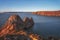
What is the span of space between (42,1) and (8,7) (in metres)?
1.10

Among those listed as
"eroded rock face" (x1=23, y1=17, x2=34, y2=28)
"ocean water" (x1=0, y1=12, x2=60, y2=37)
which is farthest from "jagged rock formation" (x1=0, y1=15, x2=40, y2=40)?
"ocean water" (x1=0, y1=12, x2=60, y2=37)

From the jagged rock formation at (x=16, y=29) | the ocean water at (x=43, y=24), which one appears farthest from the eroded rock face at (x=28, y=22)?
the ocean water at (x=43, y=24)

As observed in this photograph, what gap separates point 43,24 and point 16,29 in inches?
38.2

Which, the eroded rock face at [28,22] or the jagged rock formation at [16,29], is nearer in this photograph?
the jagged rock formation at [16,29]

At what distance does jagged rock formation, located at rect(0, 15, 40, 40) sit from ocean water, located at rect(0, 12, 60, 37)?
0.46 ft

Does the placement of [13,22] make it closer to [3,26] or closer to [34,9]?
[3,26]

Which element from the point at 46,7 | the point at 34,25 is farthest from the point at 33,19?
the point at 46,7

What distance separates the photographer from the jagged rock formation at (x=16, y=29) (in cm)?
451

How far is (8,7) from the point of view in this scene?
465 cm

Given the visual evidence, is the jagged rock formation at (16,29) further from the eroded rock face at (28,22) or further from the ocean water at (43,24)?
the ocean water at (43,24)

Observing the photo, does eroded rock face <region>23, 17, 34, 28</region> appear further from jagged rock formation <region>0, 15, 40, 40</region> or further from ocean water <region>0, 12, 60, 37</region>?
ocean water <region>0, 12, 60, 37</region>

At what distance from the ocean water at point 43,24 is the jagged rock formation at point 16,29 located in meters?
0.14

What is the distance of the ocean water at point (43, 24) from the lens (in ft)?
15.5

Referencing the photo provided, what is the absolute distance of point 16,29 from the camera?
4883mm
